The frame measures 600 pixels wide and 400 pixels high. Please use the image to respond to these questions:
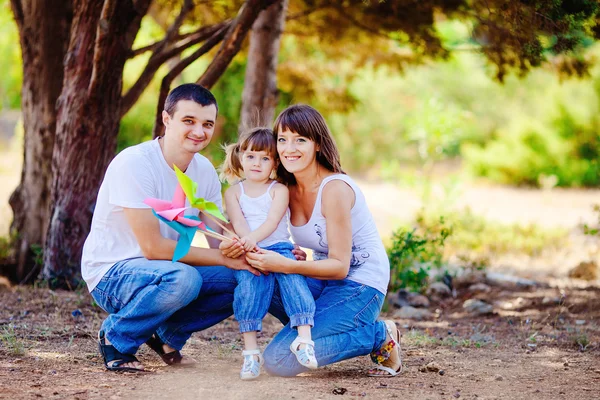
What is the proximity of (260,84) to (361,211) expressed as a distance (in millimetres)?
3395

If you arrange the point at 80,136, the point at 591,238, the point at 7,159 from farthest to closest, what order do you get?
1. the point at 7,159
2. the point at 591,238
3. the point at 80,136

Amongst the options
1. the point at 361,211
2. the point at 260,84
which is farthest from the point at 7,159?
the point at 361,211

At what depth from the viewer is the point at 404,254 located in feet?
19.4

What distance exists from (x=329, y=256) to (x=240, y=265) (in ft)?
1.52

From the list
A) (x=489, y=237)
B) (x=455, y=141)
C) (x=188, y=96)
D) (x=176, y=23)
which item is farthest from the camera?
(x=455, y=141)

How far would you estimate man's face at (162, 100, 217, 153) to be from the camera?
3.70 m

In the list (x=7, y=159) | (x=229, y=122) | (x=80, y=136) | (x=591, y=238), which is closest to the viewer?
(x=80, y=136)

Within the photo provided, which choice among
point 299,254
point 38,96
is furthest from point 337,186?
point 38,96

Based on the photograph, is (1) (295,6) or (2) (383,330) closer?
(2) (383,330)

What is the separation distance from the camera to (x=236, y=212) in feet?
12.6

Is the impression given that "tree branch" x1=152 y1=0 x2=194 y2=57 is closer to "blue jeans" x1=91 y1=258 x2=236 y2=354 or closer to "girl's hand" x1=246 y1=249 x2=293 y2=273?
"blue jeans" x1=91 y1=258 x2=236 y2=354

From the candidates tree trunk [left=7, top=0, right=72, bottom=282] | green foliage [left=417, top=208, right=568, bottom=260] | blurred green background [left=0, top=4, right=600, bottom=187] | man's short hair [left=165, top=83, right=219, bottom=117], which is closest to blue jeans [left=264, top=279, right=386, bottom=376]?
man's short hair [left=165, top=83, right=219, bottom=117]

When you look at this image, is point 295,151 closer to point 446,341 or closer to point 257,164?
point 257,164

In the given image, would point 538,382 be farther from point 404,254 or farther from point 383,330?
point 404,254
